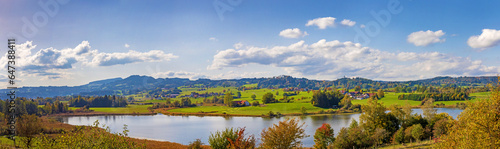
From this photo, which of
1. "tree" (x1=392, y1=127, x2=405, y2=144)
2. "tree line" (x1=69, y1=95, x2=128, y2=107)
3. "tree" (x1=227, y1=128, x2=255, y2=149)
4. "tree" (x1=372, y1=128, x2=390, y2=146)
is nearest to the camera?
"tree" (x1=227, y1=128, x2=255, y2=149)

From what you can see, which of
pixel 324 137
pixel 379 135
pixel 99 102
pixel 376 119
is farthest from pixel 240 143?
pixel 99 102

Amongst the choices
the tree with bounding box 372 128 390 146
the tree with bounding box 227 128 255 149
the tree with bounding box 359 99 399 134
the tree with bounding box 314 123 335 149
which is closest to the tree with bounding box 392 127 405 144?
the tree with bounding box 372 128 390 146

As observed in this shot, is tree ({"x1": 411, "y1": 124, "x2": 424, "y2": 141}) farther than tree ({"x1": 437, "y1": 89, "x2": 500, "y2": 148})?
Yes

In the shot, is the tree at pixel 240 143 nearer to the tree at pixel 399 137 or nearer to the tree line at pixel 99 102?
the tree at pixel 399 137

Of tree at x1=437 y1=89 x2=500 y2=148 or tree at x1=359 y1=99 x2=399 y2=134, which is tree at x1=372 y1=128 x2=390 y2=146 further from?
tree at x1=437 y1=89 x2=500 y2=148

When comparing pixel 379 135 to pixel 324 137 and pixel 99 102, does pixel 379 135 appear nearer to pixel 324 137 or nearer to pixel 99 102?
pixel 324 137

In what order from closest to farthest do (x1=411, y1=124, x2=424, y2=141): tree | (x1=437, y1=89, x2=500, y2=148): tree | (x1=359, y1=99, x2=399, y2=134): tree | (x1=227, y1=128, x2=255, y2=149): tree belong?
1. (x1=437, y1=89, x2=500, y2=148): tree
2. (x1=227, y1=128, x2=255, y2=149): tree
3. (x1=411, y1=124, x2=424, y2=141): tree
4. (x1=359, y1=99, x2=399, y2=134): tree

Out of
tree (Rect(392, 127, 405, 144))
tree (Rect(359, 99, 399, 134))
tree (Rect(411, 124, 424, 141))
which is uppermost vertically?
tree (Rect(359, 99, 399, 134))

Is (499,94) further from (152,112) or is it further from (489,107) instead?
(152,112)

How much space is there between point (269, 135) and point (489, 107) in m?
10.6

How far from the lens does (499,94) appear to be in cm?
1268

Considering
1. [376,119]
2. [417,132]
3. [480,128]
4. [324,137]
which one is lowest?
[324,137]

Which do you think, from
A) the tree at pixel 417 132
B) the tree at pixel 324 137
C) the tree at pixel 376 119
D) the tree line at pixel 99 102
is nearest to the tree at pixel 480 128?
the tree at pixel 324 137

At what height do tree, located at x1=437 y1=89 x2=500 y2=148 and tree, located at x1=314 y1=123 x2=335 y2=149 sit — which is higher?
tree, located at x1=437 y1=89 x2=500 y2=148
